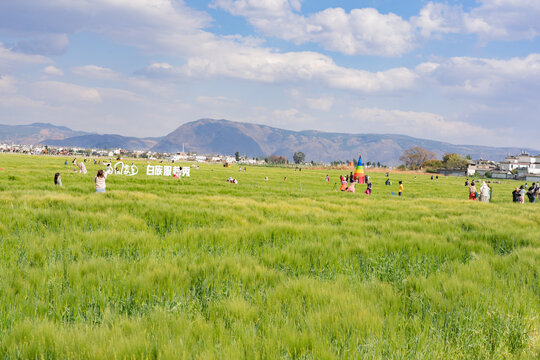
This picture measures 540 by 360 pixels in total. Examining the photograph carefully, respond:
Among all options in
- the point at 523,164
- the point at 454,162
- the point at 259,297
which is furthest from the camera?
the point at 454,162

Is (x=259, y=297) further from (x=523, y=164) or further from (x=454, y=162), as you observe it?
(x=523, y=164)

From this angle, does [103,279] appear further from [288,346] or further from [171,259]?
[288,346]

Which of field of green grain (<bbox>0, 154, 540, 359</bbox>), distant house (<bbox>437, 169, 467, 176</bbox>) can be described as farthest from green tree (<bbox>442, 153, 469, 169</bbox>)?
field of green grain (<bbox>0, 154, 540, 359</bbox>)

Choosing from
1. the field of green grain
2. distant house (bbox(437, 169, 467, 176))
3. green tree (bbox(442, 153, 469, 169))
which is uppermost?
green tree (bbox(442, 153, 469, 169))

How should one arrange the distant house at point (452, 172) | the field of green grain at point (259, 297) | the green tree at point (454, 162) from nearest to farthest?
the field of green grain at point (259, 297) → the distant house at point (452, 172) → the green tree at point (454, 162)

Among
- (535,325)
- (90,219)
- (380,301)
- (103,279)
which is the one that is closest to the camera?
(535,325)

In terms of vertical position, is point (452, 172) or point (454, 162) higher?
point (454, 162)

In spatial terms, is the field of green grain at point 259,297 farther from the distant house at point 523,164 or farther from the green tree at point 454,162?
the distant house at point 523,164

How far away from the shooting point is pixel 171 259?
5.24 meters

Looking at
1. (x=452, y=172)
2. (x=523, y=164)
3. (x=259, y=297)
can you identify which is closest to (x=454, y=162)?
(x=452, y=172)

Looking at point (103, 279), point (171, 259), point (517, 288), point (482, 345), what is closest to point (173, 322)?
point (103, 279)

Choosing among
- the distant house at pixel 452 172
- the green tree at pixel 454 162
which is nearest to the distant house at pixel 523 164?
the green tree at pixel 454 162

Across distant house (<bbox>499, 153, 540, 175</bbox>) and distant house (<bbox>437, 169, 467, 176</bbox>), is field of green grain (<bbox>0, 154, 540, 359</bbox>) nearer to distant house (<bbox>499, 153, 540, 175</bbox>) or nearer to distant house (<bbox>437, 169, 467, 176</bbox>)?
distant house (<bbox>437, 169, 467, 176</bbox>)

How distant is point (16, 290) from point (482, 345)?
5280 millimetres
